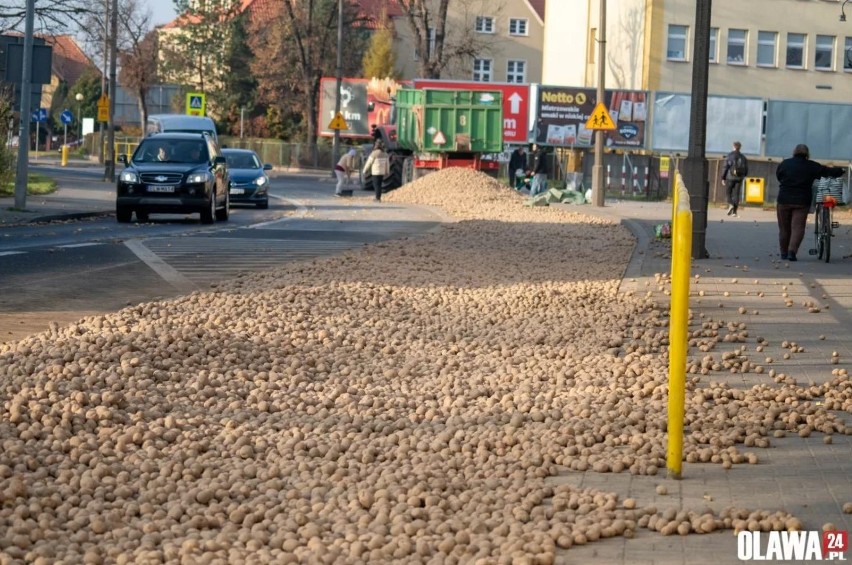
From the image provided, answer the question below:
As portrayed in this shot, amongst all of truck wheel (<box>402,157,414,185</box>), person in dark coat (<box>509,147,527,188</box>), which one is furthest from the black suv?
person in dark coat (<box>509,147,527,188</box>)

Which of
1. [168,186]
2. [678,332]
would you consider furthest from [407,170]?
[678,332]

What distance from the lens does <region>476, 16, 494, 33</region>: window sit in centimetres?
9812

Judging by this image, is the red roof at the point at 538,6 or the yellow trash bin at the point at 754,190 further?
the red roof at the point at 538,6

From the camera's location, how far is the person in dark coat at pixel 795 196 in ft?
67.4

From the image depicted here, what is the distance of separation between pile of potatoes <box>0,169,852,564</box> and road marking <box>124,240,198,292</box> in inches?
69.7

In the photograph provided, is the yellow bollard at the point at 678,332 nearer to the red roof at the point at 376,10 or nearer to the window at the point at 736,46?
the window at the point at 736,46

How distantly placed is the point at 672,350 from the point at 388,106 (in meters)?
52.9

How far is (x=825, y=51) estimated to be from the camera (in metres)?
63.8

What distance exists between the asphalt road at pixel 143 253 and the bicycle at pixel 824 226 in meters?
7.26

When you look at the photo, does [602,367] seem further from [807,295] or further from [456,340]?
[807,295]

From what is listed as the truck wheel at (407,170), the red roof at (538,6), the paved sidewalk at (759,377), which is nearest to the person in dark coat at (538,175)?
the truck wheel at (407,170)

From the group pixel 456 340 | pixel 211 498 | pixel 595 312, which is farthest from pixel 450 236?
pixel 211 498

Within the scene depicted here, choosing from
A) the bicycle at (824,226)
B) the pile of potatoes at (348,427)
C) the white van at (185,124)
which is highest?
the white van at (185,124)

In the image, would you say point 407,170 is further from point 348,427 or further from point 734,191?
point 348,427
